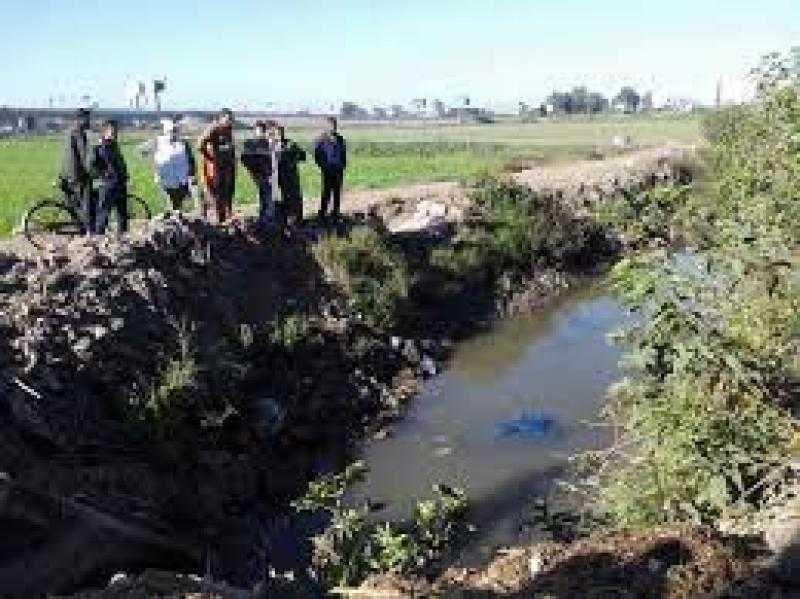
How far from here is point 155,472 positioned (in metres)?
13.2

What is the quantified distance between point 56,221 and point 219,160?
244 centimetres

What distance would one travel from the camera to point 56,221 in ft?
58.8

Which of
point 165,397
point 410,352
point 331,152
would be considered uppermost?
point 331,152

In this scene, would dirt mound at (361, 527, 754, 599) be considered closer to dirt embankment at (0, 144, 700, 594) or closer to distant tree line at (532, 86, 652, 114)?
dirt embankment at (0, 144, 700, 594)

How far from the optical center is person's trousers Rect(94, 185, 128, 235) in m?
17.0

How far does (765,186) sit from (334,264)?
859 cm

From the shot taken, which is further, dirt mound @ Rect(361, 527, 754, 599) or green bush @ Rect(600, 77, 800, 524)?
green bush @ Rect(600, 77, 800, 524)

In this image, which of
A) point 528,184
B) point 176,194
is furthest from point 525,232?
point 176,194

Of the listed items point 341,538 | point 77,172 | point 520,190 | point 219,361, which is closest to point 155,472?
point 219,361

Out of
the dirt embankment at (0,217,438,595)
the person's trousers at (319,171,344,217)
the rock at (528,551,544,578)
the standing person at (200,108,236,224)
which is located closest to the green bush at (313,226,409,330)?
the dirt embankment at (0,217,438,595)

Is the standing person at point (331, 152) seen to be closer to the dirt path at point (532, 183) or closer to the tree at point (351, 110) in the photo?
the dirt path at point (532, 183)

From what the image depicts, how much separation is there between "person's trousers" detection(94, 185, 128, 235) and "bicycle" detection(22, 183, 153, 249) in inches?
5.0

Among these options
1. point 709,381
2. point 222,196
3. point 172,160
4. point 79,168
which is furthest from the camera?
point 222,196

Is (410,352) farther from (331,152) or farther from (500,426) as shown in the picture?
(331,152)
